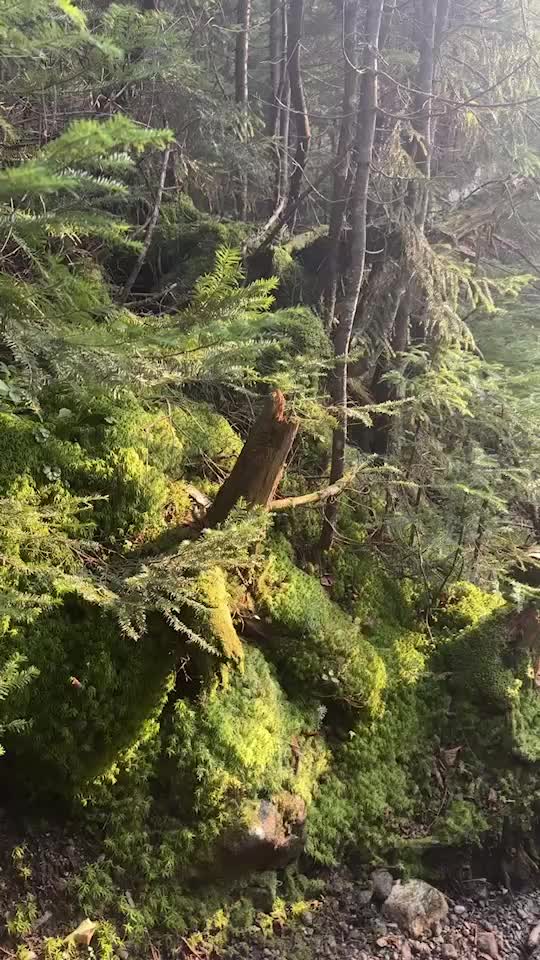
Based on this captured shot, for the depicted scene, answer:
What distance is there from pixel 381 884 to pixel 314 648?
1.67 meters

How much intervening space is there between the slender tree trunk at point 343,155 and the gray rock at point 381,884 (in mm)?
4713

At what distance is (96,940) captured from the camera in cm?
329

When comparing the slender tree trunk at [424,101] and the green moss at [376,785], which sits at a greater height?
the slender tree trunk at [424,101]

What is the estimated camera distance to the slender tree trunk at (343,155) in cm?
Result: 575

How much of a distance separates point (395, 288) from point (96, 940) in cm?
589

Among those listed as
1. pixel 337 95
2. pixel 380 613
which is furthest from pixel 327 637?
pixel 337 95

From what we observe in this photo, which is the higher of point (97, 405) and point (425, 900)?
point (97, 405)

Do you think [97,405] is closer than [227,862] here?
No

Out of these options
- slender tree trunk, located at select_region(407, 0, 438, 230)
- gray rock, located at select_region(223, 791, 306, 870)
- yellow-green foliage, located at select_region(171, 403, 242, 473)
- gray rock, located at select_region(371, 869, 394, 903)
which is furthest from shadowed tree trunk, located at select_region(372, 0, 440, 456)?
gray rock, located at select_region(371, 869, 394, 903)

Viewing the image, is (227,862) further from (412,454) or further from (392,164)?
(392,164)

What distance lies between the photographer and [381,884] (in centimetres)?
436

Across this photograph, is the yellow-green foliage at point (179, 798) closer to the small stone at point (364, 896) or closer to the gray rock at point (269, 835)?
the gray rock at point (269, 835)

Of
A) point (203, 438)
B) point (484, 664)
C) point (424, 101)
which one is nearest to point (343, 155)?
point (424, 101)

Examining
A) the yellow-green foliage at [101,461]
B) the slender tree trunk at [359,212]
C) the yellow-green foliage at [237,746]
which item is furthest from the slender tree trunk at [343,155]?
the yellow-green foliage at [237,746]
